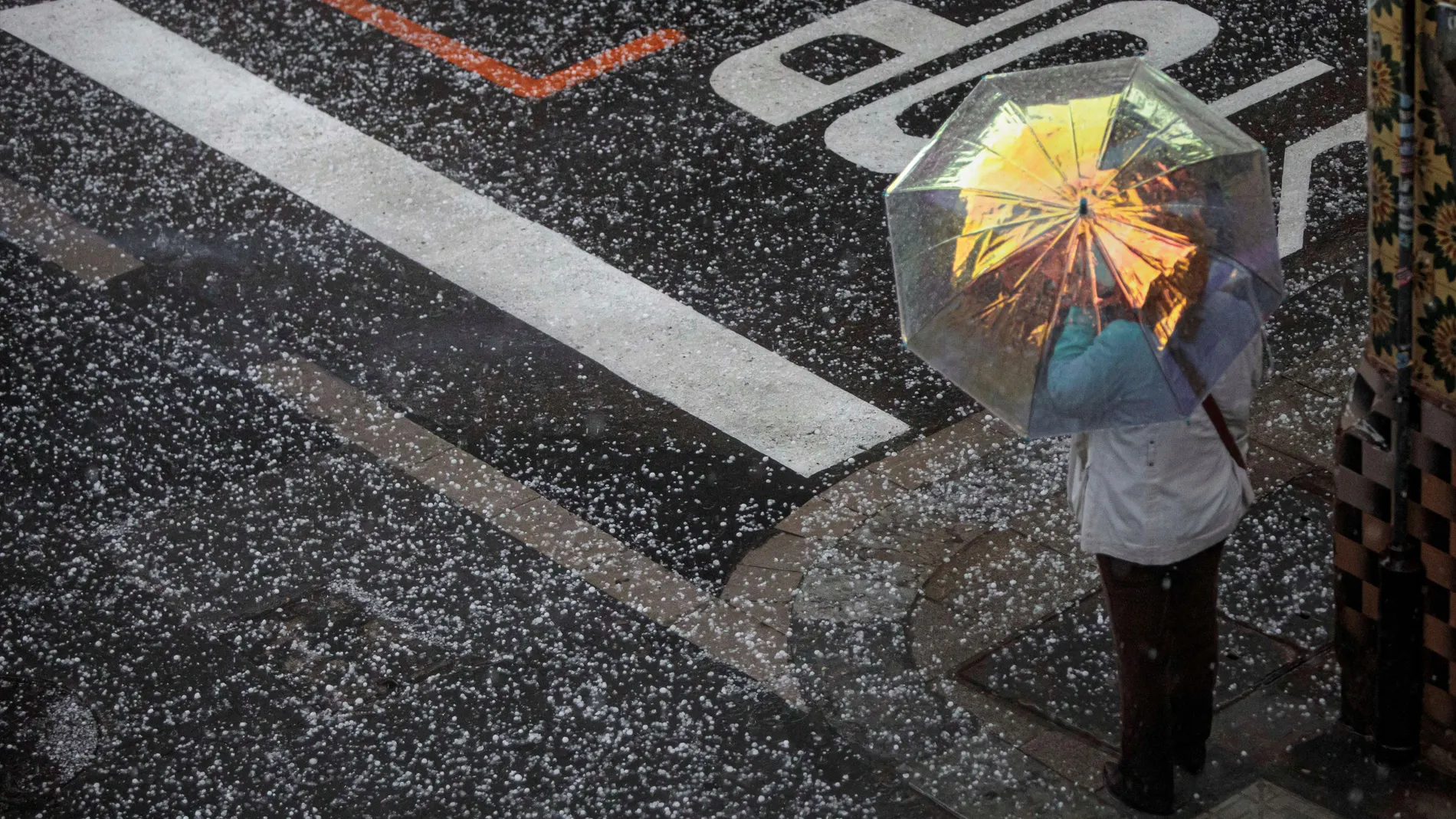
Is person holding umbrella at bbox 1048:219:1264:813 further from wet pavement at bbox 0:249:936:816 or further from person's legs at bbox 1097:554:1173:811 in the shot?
wet pavement at bbox 0:249:936:816

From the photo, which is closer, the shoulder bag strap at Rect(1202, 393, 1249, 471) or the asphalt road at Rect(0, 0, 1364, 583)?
the shoulder bag strap at Rect(1202, 393, 1249, 471)

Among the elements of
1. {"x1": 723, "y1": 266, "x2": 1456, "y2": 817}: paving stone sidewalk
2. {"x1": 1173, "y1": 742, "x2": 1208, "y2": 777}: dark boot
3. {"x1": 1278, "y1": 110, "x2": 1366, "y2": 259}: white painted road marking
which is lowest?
{"x1": 723, "y1": 266, "x2": 1456, "y2": 817}: paving stone sidewalk

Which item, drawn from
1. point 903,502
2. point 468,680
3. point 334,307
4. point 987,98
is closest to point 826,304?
point 903,502

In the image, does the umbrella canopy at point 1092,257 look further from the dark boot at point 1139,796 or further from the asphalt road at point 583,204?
the asphalt road at point 583,204

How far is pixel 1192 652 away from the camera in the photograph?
427 cm

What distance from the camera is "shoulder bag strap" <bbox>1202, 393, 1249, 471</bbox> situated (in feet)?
12.7

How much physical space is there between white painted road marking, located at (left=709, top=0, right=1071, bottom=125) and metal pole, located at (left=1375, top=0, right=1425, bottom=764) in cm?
463

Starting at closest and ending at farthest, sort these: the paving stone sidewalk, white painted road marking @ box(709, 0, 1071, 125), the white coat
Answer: the white coat → the paving stone sidewalk → white painted road marking @ box(709, 0, 1071, 125)

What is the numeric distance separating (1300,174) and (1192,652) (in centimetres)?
382

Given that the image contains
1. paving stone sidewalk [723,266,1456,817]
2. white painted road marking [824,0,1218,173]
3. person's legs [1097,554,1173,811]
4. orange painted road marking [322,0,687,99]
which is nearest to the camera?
person's legs [1097,554,1173,811]

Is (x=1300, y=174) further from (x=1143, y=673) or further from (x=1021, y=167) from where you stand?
(x=1021, y=167)

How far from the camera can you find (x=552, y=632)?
5.35m

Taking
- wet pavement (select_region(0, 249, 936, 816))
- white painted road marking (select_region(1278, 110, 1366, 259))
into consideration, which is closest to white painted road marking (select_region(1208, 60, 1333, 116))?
white painted road marking (select_region(1278, 110, 1366, 259))

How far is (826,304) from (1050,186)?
3168 millimetres
